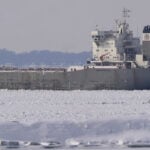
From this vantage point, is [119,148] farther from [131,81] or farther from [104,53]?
[104,53]

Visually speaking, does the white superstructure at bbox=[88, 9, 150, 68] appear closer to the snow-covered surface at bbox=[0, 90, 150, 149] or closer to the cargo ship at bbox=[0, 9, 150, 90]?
the cargo ship at bbox=[0, 9, 150, 90]

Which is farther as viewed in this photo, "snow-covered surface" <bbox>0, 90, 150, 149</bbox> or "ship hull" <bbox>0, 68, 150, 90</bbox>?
"ship hull" <bbox>0, 68, 150, 90</bbox>

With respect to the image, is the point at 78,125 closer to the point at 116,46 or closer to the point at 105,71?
the point at 105,71

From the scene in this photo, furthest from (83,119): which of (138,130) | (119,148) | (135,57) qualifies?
(135,57)

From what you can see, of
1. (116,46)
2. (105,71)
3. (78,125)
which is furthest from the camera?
(116,46)

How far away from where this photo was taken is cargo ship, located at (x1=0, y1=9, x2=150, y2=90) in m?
50.3

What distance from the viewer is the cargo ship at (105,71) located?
165 feet

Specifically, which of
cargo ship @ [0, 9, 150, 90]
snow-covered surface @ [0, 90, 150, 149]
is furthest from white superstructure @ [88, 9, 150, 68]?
snow-covered surface @ [0, 90, 150, 149]

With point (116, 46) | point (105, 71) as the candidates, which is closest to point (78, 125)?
point (105, 71)

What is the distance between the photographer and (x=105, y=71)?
5050cm

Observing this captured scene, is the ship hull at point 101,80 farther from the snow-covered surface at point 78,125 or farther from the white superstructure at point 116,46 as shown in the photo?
the snow-covered surface at point 78,125

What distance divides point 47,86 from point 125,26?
7909 millimetres

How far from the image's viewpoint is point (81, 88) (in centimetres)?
5000

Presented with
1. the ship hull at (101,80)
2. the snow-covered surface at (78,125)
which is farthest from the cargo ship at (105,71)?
the snow-covered surface at (78,125)
